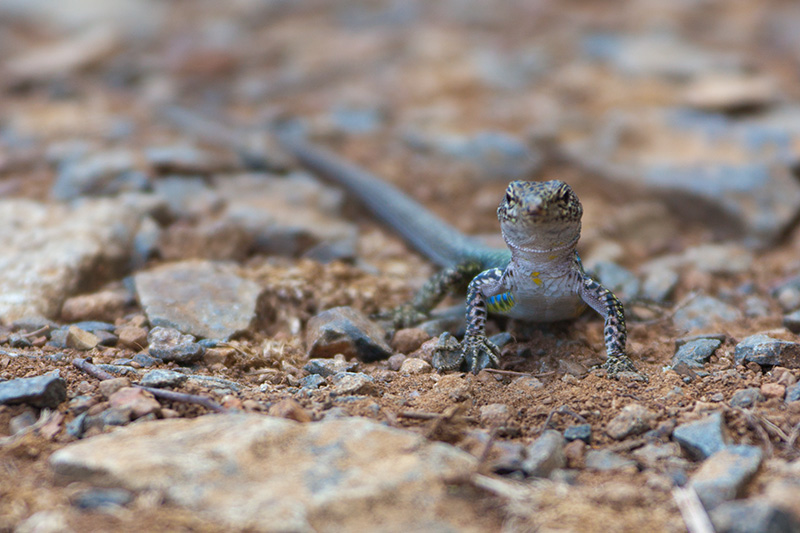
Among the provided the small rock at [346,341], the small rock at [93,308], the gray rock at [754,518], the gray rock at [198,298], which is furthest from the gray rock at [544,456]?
the small rock at [93,308]

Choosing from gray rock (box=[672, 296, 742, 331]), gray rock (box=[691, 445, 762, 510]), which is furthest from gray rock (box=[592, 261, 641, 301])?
gray rock (box=[691, 445, 762, 510])

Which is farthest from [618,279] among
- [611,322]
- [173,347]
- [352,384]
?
[173,347]

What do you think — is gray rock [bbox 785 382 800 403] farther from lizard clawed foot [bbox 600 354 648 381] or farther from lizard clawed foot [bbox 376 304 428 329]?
lizard clawed foot [bbox 376 304 428 329]

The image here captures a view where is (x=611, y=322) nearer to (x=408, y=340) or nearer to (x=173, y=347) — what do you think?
(x=408, y=340)

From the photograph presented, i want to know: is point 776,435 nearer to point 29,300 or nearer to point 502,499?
point 502,499

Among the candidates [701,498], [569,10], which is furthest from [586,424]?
[569,10]
